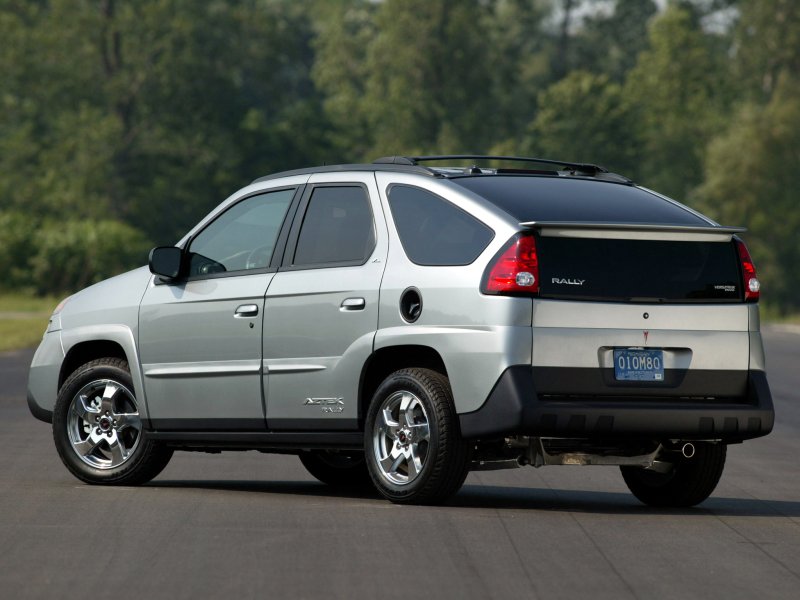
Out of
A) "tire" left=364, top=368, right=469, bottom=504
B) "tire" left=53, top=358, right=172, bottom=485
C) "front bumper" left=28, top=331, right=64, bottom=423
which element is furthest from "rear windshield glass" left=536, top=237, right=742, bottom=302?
"front bumper" left=28, top=331, right=64, bottom=423

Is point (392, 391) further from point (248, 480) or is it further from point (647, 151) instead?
point (647, 151)

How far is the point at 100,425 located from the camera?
11836mm

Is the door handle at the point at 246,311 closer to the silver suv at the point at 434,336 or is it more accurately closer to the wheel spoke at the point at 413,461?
the silver suv at the point at 434,336

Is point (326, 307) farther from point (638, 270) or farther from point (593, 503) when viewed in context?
point (593, 503)

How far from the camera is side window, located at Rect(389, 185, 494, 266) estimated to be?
10195 mm

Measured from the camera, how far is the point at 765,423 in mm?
10352

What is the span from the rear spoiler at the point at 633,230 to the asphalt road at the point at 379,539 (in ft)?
4.91

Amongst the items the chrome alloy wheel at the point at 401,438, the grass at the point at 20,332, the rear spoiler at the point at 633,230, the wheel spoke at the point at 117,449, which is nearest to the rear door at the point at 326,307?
the chrome alloy wheel at the point at 401,438

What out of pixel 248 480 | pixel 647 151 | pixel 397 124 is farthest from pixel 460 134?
pixel 248 480

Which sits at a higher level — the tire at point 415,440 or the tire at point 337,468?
the tire at point 415,440

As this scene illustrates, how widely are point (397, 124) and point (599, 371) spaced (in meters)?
97.8

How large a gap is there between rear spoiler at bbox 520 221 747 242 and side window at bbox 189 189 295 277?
1979 millimetres

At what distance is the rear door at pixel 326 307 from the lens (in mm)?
10578

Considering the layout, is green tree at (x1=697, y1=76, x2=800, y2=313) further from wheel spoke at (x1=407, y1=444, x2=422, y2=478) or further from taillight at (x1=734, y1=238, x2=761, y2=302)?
wheel spoke at (x1=407, y1=444, x2=422, y2=478)
